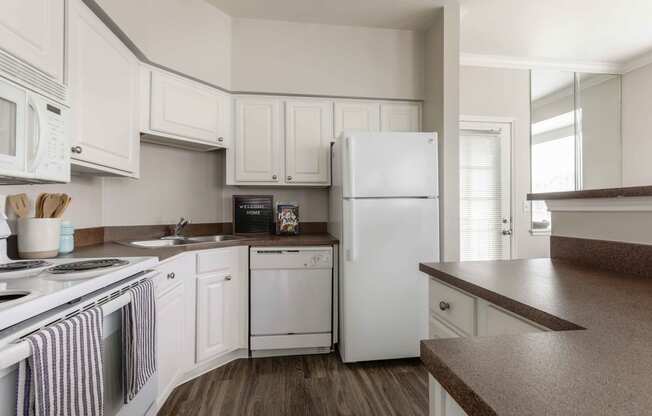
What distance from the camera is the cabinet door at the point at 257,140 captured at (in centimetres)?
263

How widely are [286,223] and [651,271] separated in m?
2.25

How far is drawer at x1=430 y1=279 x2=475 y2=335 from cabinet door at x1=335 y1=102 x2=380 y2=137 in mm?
1810

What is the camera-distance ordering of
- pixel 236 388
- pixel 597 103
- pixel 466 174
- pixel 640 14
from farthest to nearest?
1. pixel 597 103
2. pixel 466 174
3. pixel 640 14
4. pixel 236 388

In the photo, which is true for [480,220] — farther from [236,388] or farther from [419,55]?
[236,388]

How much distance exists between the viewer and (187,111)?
90.3 inches

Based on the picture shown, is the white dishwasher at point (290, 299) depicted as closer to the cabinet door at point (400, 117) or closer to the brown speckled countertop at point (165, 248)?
the brown speckled countertop at point (165, 248)

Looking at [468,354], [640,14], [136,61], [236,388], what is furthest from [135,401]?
[640,14]

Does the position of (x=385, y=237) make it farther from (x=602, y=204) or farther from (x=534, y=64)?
(x=534, y=64)

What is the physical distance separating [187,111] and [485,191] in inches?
113

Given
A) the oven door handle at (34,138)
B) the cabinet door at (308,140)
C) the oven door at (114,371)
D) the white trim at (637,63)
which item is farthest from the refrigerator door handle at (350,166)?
the white trim at (637,63)

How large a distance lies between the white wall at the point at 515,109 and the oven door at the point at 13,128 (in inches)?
132

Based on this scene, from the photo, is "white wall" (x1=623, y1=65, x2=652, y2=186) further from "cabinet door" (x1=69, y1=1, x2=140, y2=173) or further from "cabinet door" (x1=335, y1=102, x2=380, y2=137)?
"cabinet door" (x1=69, y1=1, x2=140, y2=173)

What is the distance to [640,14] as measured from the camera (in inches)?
105

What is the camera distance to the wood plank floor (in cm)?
174
